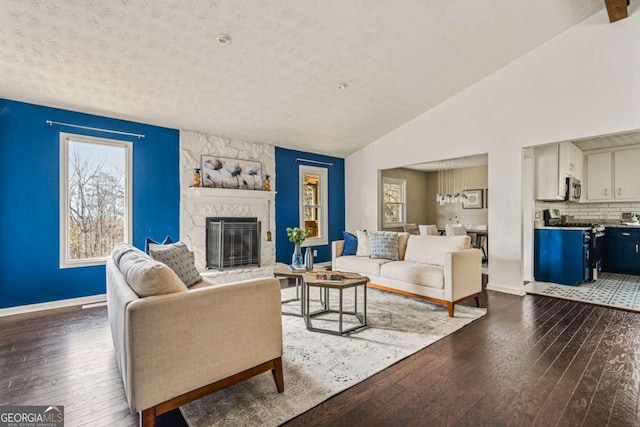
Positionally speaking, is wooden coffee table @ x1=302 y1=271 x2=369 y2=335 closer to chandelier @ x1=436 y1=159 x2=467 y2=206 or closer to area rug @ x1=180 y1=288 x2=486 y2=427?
area rug @ x1=180 y1=288 x2=486 y2=427

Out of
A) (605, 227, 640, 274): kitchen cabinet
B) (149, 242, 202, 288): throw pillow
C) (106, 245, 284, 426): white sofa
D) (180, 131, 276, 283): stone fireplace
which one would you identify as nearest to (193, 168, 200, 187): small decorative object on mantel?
(180, 131, 276, 283): stone fireplace

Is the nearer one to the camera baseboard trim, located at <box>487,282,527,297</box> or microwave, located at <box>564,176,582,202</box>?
baseboard trim, located at <box>487,282,527,297</box>

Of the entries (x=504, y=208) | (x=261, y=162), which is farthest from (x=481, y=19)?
(x=261, y=162)

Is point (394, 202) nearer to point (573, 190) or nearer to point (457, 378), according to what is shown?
point (573, 190)

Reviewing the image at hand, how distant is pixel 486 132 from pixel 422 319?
311cm

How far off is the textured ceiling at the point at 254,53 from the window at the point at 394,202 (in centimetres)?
311

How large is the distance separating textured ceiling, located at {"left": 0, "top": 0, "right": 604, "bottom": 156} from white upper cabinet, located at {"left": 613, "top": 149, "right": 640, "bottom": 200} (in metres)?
3.43

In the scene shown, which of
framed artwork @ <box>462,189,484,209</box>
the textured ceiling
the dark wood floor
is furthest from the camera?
framed artwork @ <box>462,189,484,209</box>

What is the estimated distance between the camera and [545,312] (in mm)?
3619

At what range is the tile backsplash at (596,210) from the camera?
5887mm

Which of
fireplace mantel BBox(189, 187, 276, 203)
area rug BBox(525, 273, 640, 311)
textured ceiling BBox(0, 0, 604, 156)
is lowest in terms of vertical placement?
area rug BBox(525, 273, 640, 311)

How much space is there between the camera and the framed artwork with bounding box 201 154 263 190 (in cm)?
512

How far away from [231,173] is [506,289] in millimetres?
4661

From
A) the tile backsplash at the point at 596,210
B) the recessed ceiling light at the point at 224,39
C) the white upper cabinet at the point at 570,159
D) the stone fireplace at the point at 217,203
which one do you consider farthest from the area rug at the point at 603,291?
the recessed ceiling light at the point at 224,39
